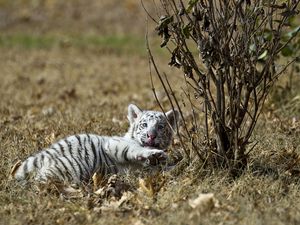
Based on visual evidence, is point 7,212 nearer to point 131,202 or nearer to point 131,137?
point 131,202

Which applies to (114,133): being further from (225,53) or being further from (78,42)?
(78,42)

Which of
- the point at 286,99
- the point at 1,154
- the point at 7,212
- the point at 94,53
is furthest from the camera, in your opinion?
the point at 94,53

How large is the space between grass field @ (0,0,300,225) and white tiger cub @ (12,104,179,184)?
0.57ft

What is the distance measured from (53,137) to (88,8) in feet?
60.4

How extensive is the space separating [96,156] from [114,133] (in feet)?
5.09

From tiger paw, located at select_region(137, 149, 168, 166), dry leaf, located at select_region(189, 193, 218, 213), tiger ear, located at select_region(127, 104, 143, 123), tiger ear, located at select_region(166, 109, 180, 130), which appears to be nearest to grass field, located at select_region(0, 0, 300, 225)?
dry leaf, located at select_region(189, 193, 218, 213)

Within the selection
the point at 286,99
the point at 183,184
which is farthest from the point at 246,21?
the point at 286,99

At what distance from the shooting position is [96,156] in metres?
5.89

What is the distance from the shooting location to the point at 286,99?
29.9 ft

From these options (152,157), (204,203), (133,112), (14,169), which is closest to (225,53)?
(152,157)

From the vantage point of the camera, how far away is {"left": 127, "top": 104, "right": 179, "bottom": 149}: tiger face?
6137 mm

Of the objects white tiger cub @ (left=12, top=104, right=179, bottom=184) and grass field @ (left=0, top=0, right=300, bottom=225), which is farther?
white tiger cub @ (left=12, top=104, right=179, bottom=184)

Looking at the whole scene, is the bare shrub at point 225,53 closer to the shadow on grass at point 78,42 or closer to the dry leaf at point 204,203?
the dry leaf at point 204,203

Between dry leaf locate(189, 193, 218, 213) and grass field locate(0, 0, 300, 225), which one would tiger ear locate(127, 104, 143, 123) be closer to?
grass field locate(0, 0, 300, 225)
